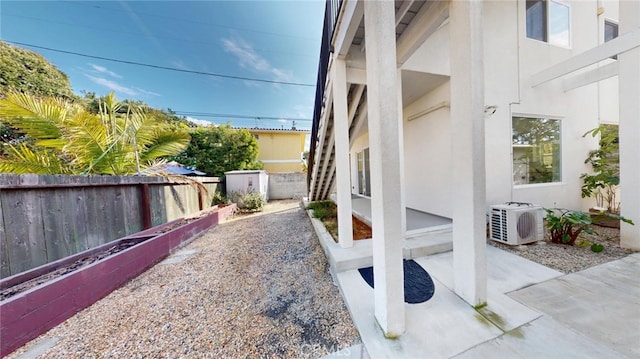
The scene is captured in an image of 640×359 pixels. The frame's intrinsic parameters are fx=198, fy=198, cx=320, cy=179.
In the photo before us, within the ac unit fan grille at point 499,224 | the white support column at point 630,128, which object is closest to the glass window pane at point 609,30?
the white support column at point 630,128

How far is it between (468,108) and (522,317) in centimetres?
180

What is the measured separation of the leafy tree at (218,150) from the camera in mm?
10242

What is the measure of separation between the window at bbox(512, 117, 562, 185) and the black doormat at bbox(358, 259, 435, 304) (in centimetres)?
347

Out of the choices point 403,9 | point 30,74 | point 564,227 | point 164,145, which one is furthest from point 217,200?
point 30,74

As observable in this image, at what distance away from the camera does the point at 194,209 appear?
20.0 feet

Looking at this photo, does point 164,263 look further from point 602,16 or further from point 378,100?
point 602,16

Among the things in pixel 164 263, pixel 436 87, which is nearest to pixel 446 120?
pixel 436 87

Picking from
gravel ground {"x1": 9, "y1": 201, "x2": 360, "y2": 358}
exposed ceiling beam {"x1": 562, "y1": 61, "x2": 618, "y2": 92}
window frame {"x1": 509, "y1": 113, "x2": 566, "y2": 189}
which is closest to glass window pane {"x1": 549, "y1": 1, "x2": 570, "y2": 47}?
exposed ceiling beam {"x1": 562, "y1": 61, "x2": 618, "y2": 92}

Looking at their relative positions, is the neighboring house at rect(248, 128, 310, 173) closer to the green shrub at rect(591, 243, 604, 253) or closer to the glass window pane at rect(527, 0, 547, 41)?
the glass window pane at rect(527, 0, 547, 41)

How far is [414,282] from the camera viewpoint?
2234 mm

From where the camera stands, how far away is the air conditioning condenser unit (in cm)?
300

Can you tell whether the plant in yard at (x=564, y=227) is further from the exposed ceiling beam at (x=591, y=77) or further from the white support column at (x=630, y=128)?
the exposed ceiling beam at (x=591, y=77)

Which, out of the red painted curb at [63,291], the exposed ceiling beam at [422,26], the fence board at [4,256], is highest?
the exposed ceiling beam at [422,26]

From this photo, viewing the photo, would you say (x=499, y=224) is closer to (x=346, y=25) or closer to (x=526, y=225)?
(x=526, y=225)
